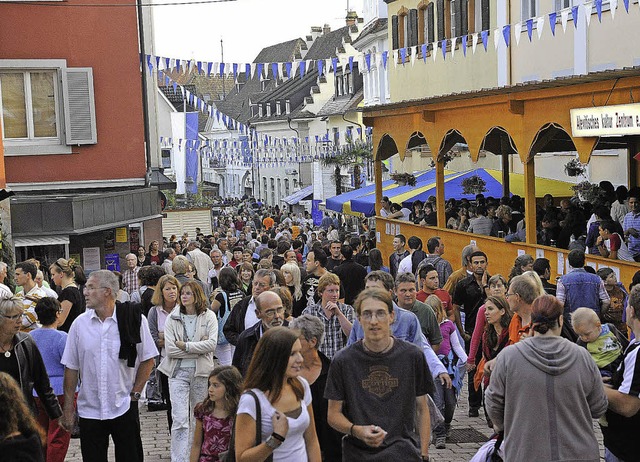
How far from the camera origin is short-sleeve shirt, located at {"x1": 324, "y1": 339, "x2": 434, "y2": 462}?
6277mm

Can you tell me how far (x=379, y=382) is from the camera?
20.6 ft

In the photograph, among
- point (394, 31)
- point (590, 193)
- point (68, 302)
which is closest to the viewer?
point (68, 302)

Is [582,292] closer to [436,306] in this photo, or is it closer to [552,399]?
[436,306]

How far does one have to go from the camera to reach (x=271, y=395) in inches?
228

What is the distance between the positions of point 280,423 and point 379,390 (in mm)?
749

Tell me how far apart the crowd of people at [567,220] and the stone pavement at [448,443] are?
3795 millimetres

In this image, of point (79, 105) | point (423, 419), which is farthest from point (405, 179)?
point (423, 419)

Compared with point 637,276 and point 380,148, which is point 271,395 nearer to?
point 637,276

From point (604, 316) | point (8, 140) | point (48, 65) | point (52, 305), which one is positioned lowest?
point (604, 316)

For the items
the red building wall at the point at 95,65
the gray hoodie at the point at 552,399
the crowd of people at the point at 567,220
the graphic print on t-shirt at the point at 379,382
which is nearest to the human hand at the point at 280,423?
the graphic print on t-shirt at the point at 379,382

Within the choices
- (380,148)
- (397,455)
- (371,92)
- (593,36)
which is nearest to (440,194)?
(380,148)

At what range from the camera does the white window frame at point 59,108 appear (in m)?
23.1

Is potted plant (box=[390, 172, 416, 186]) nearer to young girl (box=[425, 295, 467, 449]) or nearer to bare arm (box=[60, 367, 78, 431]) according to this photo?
young girl (box=[425, 295, 467, 449])

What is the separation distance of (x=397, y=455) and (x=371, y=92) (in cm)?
4571
